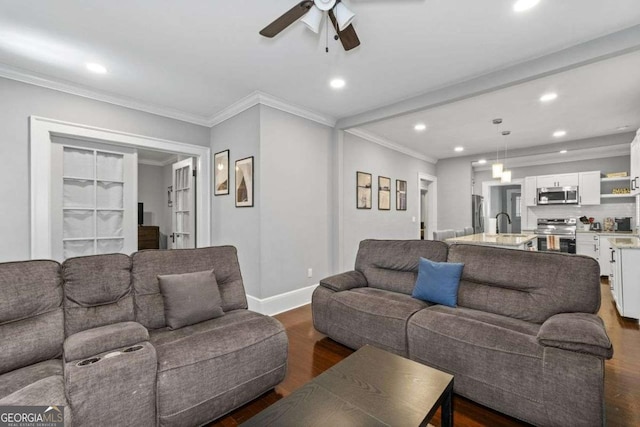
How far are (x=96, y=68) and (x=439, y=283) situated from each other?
3.89 m

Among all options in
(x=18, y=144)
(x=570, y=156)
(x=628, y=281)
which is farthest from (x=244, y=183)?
(x=570, y=156)

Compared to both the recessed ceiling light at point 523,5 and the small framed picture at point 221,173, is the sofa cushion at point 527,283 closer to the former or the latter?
the recessed ceiling light at point 523,5

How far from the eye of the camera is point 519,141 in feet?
18.3

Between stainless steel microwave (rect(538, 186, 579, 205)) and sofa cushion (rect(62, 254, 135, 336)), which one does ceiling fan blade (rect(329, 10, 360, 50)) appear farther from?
stainless steel microwave (rect(538, 186, 579, 205))

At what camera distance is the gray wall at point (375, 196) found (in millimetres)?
4770

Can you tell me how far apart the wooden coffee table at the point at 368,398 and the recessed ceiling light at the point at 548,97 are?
3803 mm

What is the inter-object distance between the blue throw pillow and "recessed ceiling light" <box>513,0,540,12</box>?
198cm

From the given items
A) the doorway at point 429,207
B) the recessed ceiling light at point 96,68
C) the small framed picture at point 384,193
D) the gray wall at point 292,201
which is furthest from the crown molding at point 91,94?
the doorway at point 429,207

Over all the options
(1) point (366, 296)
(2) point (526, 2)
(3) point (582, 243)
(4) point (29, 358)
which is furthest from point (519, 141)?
(4) point (29, 358)

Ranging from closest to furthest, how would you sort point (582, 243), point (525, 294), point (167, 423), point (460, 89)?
point (167, 423)
point (525, 294)
point (460, 89)
point (582, 243)

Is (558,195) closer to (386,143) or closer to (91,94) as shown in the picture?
(386,143)

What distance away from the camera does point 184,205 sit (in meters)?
4.56

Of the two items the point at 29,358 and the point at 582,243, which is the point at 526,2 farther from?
the point at 582,243

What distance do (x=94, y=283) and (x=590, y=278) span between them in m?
3.32
